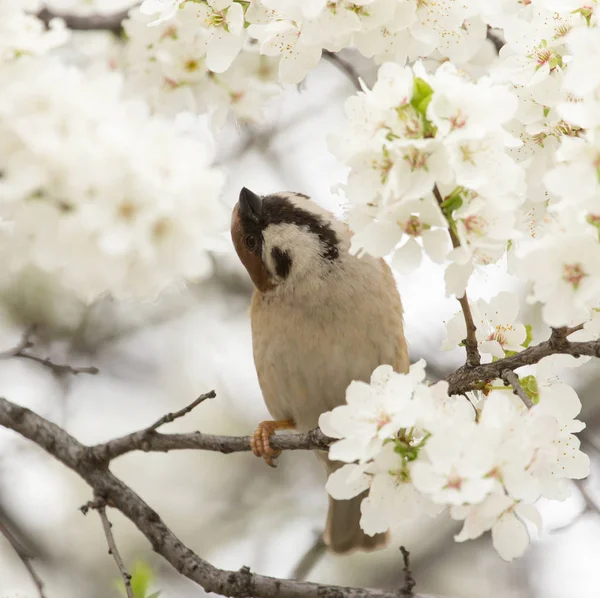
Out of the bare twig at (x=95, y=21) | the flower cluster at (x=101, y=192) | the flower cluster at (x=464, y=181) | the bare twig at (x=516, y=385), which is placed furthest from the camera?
the bare twig at (x=95, y=21)

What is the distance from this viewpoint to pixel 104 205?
157cm

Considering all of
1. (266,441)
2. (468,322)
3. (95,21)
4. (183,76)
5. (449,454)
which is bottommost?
(449,454)

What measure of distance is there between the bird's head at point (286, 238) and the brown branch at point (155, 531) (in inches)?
33.3

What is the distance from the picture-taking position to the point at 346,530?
3.46 meters

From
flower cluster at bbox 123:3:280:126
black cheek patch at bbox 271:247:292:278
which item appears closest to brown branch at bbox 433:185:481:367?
black cheek patch at bbox 271:247:292:278

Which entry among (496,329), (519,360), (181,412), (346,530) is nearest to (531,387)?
(519,360)

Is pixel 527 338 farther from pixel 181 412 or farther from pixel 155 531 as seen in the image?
pixel 155 531

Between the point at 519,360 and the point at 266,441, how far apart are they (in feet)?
3.23

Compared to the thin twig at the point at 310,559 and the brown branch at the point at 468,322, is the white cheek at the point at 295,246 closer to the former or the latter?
the brown branch at the point at 468,322

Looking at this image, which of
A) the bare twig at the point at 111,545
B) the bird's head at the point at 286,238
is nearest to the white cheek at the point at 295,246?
the bird's head at the point at 286,238

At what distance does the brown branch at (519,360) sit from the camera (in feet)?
6.03

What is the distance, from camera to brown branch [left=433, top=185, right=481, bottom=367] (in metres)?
1.61

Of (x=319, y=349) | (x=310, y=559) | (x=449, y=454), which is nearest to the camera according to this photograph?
(x=449, y=454)

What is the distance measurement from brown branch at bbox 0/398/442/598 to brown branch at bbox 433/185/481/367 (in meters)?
0.58
